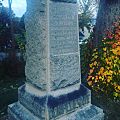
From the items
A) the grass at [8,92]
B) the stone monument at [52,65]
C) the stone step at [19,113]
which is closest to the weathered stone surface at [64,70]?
the stone monument at [52,65]

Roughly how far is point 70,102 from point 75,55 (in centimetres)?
74

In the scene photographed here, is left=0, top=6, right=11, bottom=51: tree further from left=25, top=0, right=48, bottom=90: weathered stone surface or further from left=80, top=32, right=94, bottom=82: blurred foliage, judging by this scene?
left=25, top=0, right=48, bottom=90: weathered stone surface

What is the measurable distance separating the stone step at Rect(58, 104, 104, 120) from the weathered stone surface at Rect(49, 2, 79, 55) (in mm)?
990

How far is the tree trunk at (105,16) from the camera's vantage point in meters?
6.71

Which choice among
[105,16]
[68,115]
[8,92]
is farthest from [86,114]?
[105,16]

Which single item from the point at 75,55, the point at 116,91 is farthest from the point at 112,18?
the point at 75,55

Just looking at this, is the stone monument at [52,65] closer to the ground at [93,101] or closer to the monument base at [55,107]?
the monument base at [55,107]

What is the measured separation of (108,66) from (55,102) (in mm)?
2798

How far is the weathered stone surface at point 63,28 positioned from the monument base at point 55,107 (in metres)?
0.72

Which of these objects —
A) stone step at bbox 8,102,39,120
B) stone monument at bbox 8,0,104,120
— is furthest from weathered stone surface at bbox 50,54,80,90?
stone step at bbox 8,102,39,120

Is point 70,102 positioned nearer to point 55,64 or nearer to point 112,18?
point 55,64

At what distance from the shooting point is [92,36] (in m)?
7.67

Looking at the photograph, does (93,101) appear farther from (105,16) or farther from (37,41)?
(37,41)

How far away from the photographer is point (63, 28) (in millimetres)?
3545
